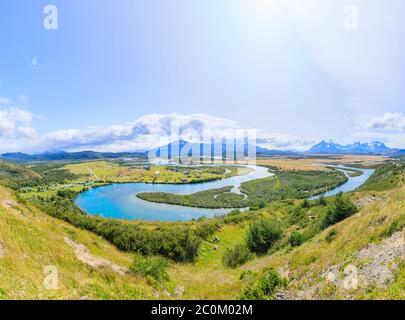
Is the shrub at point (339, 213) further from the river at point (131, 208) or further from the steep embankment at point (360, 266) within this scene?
the river at point (131, 208)

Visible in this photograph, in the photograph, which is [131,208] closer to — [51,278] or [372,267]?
[51,278]

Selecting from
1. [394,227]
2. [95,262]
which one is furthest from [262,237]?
[95,262]

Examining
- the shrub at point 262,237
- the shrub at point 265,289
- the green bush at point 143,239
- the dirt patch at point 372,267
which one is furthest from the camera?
the shrub at point 262,237

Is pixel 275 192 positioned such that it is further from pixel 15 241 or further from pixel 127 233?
pixel 15 241

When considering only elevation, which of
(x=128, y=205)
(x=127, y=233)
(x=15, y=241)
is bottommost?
(x=128, y=205)

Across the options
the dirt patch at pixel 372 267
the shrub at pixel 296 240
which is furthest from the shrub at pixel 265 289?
the shrub at pixel 296 240

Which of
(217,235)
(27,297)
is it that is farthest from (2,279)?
(217,235)
